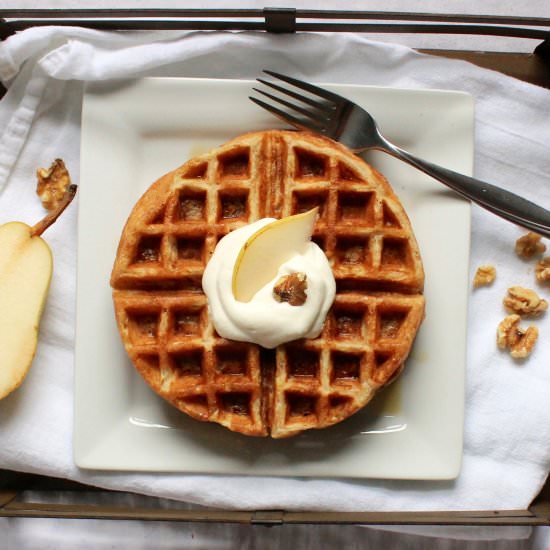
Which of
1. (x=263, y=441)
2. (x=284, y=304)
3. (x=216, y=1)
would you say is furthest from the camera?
(x=216, y=1)

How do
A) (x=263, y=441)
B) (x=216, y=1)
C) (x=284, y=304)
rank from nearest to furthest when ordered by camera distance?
(x=284, y=304)
(x=263, y=441)
(x=216, y=1)

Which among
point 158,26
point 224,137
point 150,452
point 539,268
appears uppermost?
point 158,26

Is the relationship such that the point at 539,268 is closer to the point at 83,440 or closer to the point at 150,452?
the point at 150,452

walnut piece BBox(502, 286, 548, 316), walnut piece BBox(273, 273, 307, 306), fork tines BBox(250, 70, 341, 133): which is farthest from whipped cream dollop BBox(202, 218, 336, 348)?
walnut piece BBox(502, 286, 548, 316)

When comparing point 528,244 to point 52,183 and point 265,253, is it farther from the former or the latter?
point 52,183

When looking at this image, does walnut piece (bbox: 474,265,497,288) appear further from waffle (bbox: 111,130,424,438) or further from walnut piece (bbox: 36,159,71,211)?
walnut piece (bbox: 36,159,71,211)

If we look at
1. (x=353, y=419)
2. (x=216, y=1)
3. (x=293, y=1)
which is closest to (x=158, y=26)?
(x=216, y=1)
